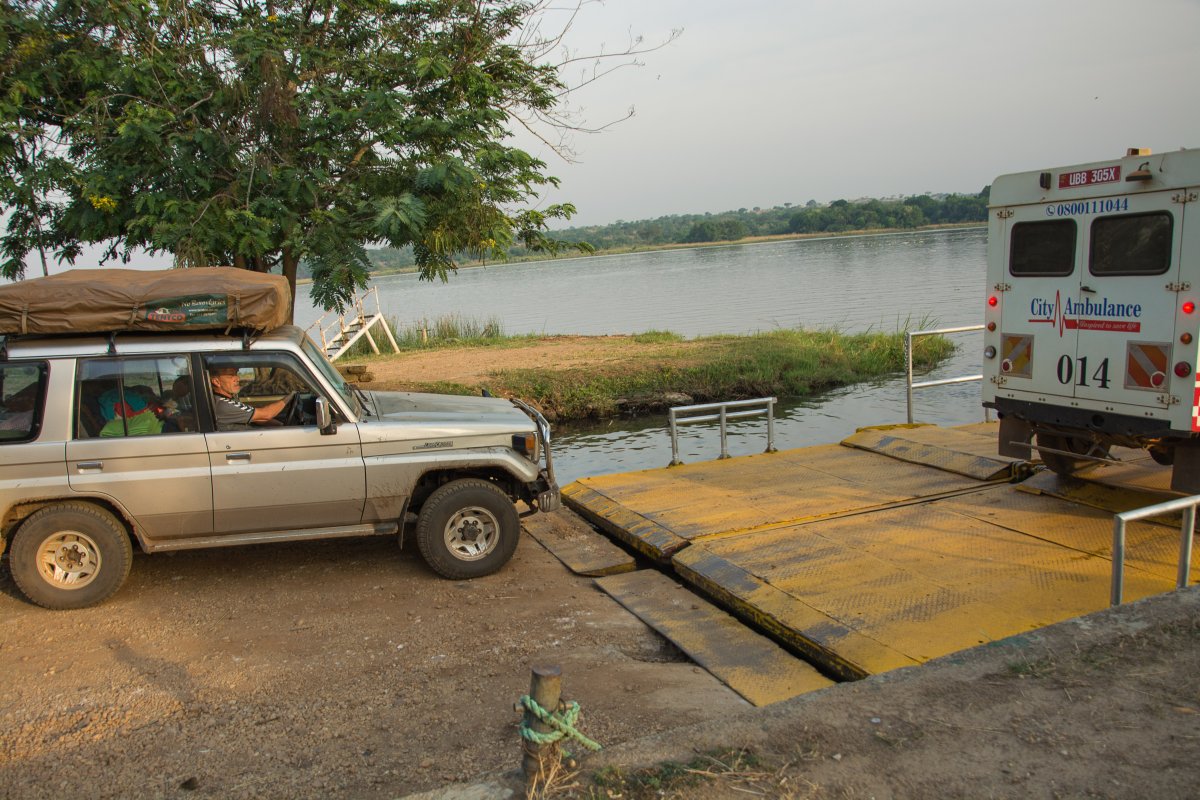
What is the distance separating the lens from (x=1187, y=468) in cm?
706

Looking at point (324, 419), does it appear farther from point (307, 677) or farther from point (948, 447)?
point (948, 447)

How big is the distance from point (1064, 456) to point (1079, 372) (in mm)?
909

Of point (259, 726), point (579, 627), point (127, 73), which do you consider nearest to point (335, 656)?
point (259, 726)

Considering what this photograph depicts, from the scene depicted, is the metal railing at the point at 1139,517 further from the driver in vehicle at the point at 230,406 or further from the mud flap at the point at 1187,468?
the driver in vehicle at the point at 230,406

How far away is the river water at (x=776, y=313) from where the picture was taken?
57.9ft

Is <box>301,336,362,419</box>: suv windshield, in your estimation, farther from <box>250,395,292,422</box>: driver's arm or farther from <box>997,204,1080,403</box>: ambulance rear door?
<box>997,204,1080,403</box>: ambulance rear door

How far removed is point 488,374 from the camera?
20703 mm

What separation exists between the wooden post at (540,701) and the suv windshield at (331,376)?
3792mm

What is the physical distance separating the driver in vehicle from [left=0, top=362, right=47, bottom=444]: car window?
1.11 m

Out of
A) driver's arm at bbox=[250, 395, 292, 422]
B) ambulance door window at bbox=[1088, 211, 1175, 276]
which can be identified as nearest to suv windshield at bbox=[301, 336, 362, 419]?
driver's arm at bbox=[250, 395, 292, 422]

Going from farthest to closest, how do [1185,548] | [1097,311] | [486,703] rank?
1. [1097,311]
2. [1185,548]
3. [486,703]

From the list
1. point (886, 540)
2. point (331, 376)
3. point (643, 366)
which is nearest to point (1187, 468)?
point (886, 540)

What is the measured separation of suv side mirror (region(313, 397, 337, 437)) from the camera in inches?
251

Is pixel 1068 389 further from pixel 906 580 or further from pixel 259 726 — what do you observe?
pixel 259 726
